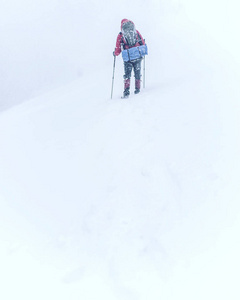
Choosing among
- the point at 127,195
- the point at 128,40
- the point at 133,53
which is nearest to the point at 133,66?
the point at 133,53

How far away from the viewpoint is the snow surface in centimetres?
382

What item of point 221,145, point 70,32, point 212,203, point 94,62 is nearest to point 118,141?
point 221,145

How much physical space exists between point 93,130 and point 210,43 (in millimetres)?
10181

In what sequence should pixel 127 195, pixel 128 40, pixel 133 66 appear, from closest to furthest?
pixel 127 195, pixel 128 40, pixel 133 66

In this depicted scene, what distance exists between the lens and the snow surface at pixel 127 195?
3.82 meters

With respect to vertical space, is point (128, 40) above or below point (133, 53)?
above

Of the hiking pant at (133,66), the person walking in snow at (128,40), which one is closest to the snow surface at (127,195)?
the hiking pant at (133,66)

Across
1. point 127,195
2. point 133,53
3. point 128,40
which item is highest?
point 128,40

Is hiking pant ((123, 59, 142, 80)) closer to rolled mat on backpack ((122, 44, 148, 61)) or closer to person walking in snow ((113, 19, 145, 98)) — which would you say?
person walking in snow ((113, 19, 145, 98))

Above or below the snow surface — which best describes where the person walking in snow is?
above

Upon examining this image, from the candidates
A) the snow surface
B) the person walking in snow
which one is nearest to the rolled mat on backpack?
the person walking in snow

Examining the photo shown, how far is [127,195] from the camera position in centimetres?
501

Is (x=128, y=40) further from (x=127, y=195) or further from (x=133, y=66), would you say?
(x=127, y=195)

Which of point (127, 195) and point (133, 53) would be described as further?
point (133, 53)
